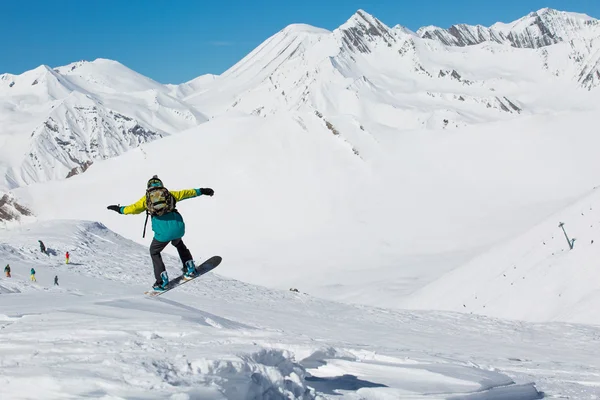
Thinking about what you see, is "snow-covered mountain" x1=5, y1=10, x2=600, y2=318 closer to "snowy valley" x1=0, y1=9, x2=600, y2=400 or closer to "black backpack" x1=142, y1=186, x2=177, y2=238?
"snowy valley" x1=0, y1=9, x2=600, y2=400

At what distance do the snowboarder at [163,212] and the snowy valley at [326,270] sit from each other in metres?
0.96

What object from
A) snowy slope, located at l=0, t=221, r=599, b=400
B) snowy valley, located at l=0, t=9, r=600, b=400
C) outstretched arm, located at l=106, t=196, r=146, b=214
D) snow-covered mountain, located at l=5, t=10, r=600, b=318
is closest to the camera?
snowy slope, located at l=0, t=221, r=599, b=400

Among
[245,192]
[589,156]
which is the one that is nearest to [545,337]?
[245,192]

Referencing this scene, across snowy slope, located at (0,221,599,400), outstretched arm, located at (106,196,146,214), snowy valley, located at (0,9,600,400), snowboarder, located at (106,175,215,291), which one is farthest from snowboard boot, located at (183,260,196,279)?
outstretched arm, located at (106,196,146,214)

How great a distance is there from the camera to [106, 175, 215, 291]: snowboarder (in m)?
10.3

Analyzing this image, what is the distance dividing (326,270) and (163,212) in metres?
42.4

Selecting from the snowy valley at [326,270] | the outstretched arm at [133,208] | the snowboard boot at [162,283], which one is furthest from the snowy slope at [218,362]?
the outstretched arm at [133,208]

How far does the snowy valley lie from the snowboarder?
96 cm

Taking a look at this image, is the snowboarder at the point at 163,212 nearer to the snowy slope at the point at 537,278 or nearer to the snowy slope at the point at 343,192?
the snowy slope at the point at 537,278

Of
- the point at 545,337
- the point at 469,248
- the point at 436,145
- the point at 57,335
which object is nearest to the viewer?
the point at 57,335

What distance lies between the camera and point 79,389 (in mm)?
5328

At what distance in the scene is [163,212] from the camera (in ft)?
34.3

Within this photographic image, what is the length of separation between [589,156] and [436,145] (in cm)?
1678

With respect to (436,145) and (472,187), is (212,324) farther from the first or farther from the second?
(436,145)
